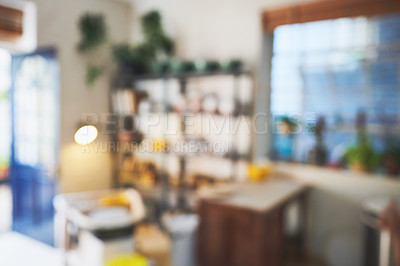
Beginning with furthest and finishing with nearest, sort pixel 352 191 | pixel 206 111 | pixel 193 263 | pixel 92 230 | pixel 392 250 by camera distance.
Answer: pixel 206 111 → pixel 352 191 → pixel 193 263 → pixel 392 250 → pixel 92 230

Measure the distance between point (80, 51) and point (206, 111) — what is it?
5.62 ft

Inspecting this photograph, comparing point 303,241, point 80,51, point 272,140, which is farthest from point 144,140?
point 303,241

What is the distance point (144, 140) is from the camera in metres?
3.93

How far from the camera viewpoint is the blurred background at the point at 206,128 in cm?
254

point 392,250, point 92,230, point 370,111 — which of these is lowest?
point 392,250

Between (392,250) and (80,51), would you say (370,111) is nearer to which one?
(392,250)

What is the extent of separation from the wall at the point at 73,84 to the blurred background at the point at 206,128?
0.05 feet

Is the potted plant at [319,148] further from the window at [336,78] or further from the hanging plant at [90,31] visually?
the hanging plant at [90,31]

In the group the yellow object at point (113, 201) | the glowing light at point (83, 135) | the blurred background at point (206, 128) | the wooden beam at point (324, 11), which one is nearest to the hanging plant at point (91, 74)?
the blurred background at point (206, 128)

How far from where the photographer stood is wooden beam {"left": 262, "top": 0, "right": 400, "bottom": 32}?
2.68 metres

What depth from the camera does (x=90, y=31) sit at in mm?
3662

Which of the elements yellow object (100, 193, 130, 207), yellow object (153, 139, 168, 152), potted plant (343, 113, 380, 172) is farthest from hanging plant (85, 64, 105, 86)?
potted plant (343, 113, 380, 172)

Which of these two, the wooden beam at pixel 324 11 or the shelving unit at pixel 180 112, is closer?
the wooden beam at pixel 324 11

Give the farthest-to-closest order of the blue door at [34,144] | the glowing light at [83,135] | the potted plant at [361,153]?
the blue door at [34,144]
the potted plant at [361,153]
the glowing light at [83,135]
